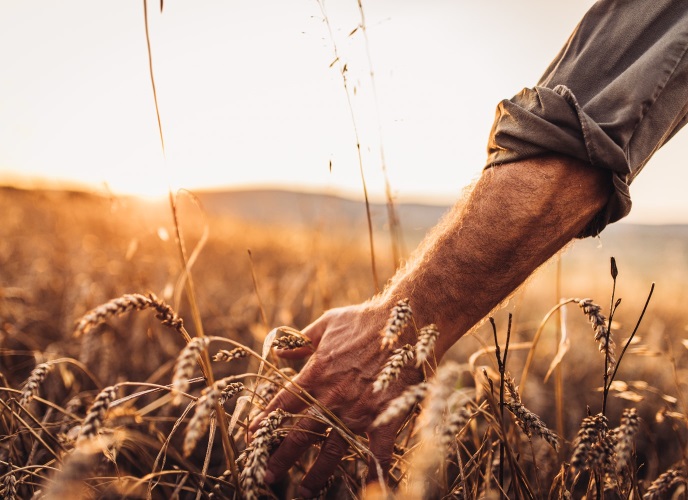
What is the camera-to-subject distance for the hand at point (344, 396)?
1.12 meters

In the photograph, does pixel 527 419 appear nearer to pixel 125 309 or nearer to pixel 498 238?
pixel 498 238

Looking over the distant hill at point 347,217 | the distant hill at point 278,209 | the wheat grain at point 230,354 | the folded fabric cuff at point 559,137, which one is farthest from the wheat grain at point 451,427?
the distant hill at point 278,209

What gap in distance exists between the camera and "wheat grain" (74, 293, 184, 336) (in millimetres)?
726

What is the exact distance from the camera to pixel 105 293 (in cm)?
304

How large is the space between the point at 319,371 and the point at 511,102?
889 millimetres

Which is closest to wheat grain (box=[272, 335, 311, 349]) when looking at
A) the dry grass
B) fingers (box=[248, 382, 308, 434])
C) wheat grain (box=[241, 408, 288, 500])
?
the dry grass

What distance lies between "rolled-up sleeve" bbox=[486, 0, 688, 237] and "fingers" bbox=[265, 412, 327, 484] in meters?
0.85

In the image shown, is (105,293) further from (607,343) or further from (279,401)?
(607,343)

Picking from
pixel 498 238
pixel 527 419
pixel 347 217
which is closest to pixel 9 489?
pixel 527 419

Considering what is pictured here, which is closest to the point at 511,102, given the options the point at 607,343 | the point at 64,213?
the point at 607,343

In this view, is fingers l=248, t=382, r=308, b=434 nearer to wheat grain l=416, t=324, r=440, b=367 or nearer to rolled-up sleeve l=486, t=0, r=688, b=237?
wheat grain l=416, t=324, r=440, b=367

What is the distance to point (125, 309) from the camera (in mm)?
814

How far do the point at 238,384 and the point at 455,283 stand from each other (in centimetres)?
59

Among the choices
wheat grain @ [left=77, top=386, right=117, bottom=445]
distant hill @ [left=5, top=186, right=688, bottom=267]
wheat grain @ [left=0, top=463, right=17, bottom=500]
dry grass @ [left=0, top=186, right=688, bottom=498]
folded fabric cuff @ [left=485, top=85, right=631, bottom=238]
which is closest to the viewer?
wheat grain @ [left=77, top=386, right=117, bottom=445]
